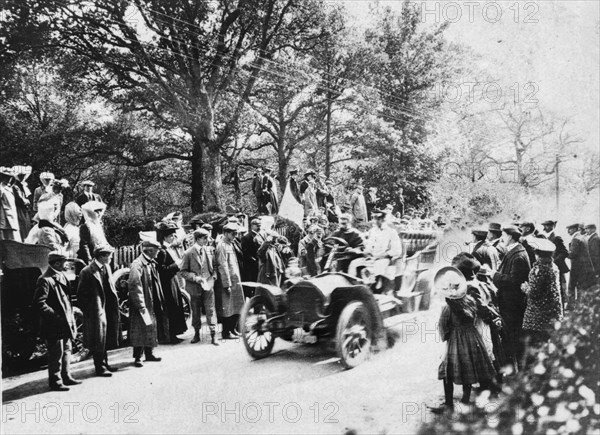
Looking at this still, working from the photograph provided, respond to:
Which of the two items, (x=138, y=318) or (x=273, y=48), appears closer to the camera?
(x=138, y=318)

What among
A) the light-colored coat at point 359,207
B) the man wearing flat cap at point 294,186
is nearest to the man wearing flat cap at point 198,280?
the man wearing flat cap at point 294,186

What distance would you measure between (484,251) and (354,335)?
1.58m

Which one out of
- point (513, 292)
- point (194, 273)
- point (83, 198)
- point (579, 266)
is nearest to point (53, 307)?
point (194, 273)

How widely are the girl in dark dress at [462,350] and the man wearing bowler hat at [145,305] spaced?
2.79 metres

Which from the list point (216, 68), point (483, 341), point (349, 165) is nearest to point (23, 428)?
point (483, 341)

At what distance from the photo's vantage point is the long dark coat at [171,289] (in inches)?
205

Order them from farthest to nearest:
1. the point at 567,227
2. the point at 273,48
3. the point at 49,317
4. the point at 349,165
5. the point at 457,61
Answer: the point at 273,48 < the point at 349,165 < the point at 457,61 < the point at 567,227 < the point at 49,317

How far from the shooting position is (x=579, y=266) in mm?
3775

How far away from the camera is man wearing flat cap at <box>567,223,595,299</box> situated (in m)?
3.68

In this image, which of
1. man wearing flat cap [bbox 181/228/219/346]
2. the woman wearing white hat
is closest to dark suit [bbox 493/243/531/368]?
man wearing flat cap [bbox 181/228/219/346]

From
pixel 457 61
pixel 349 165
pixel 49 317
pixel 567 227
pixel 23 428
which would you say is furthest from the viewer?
pixel 349 165

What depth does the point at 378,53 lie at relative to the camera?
15.5ft

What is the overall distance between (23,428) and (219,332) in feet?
8.08

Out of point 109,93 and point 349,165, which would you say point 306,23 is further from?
point 109,93
